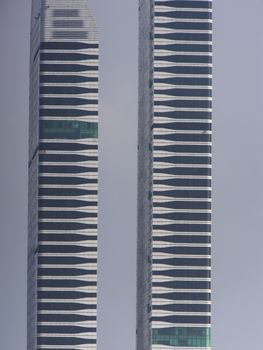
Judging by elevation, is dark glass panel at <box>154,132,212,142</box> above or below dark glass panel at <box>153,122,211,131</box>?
below

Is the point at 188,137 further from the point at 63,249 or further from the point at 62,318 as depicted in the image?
the point at 62,318

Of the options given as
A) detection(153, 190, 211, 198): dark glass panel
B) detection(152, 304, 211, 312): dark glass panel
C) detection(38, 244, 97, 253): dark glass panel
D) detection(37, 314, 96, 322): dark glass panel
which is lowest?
detection(37, 314, 96, 322): dark glass panel

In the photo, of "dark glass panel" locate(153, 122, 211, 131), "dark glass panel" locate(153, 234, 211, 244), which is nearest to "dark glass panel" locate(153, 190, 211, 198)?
"dark glass panel" locate(153, 234, 211, 244)

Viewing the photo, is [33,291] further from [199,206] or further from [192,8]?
[192,8]

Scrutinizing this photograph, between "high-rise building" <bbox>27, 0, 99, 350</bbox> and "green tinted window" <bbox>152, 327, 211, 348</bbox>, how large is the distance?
2.08ft

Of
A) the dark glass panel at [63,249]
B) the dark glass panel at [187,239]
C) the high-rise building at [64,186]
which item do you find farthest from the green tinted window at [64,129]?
the dark glass panel at [187,239]

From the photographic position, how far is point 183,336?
469 inches

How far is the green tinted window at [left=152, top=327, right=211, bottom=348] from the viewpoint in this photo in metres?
11.9

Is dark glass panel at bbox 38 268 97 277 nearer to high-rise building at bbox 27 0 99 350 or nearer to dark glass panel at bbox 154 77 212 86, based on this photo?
high-rise building at bbox 27 0 99 350

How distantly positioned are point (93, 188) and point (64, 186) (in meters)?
0.28

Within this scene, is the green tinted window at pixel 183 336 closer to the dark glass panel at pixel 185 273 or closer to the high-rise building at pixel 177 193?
the high-rise building at pixel 177 193

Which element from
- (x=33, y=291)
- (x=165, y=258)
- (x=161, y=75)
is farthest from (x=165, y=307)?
(x=161, y=75)

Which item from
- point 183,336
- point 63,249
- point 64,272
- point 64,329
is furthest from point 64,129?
point 183,336

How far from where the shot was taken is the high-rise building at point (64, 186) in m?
11.9
